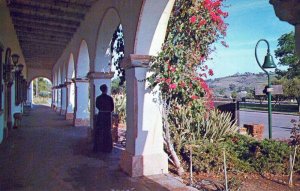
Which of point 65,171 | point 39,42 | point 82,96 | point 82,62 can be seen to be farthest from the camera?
point 39,42

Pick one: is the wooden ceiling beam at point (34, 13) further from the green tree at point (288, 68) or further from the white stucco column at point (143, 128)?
the green tree at point (288, 68)

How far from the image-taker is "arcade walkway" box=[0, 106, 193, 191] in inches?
170

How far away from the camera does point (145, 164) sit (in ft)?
16.0

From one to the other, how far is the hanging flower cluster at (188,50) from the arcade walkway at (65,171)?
4.43 ft

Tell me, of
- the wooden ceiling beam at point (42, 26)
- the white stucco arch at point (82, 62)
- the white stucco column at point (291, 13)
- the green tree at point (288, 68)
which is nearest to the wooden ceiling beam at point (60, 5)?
the white stucco arch at point (82, 62)

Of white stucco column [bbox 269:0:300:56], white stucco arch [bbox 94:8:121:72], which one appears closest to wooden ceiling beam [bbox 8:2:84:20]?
white stucco arch [bbox 94:8:121:72]

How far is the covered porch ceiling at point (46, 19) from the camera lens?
873 cm

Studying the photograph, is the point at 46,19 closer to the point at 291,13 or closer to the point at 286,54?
the point at 291,13

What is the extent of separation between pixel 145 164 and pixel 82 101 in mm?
7438

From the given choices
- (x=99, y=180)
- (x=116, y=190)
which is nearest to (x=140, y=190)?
(x=116, y=190)

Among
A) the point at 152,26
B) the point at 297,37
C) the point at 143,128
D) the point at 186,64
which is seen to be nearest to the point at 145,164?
the point at 143,128

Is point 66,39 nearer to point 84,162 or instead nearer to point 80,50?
point 80,50

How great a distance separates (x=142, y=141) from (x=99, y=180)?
34.3 inches

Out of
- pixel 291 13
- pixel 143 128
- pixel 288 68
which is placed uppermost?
pixel 288 68
